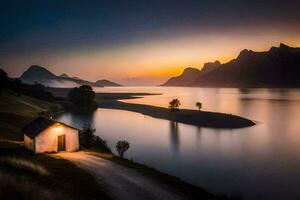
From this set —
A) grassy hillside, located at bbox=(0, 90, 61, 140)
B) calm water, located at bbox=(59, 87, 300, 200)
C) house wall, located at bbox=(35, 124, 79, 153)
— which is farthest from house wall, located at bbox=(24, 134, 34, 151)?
calm water, located at bbox=(59, 87, 300, 200)

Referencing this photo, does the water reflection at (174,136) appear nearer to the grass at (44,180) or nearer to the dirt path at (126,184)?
the dirt path at (126,184)

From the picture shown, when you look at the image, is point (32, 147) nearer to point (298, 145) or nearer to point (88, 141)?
point (88, 141)

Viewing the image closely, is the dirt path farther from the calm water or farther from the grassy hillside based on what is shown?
the grassy hillside

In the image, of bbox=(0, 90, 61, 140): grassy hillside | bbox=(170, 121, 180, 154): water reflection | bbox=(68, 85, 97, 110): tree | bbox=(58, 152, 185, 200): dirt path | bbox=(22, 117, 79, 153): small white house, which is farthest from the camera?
bbox=(68, 85, 97, 110): tree

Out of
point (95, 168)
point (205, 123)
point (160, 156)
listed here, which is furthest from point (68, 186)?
point (205, 123)

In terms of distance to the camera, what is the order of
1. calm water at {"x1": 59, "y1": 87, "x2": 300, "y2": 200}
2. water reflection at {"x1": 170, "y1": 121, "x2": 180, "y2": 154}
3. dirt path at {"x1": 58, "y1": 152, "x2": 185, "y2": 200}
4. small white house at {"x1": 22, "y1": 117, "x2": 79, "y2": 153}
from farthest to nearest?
water reflection at {"x1": 170, "y1": 121, "x2": 180, "y2": 154} → small white house at {"x1": 22, "y1": 117, "x2": 79, "y2": 153} → calm water at {"x1": 59, "y1": 87, "x2": 300, "y2": 200} → dirt path at {"x1": 58, "y1": 152, "x2": 185, "y2": 200}

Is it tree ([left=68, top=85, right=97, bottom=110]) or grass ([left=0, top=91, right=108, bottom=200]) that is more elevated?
tree ([left=68, top=85, right=97, bottom=110])

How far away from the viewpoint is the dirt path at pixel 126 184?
22078 mm

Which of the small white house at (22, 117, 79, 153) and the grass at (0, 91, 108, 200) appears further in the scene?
the small white house at (22, 117, 79, 153)

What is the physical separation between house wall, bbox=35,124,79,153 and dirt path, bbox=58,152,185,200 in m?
9.50

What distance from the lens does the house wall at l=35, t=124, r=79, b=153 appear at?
3897 centimetres

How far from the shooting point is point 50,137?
40062mm

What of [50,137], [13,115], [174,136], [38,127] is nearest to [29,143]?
[38,127]

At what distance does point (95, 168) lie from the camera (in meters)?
29.5
